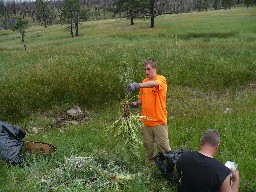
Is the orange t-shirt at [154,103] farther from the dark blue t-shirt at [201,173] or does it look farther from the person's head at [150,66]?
the dark blue t-shirt at [201,173]

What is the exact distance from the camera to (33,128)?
488 inches

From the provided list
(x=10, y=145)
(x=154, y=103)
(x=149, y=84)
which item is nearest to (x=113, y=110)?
(x=10, y=145)

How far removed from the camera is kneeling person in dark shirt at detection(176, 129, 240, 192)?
16.3ft

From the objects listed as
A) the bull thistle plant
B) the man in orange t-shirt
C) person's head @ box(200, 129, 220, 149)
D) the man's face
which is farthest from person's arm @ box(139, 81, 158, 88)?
person's head @ box(200, 129, 220, 149)

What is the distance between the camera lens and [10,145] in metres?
8.15

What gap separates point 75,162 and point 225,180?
315cm

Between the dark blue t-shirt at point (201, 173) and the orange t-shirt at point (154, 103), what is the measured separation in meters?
1.99

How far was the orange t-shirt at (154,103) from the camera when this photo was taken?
7227 mm

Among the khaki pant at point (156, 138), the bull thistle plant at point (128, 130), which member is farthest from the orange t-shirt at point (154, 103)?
the bull thistle plant at point (128, 130)

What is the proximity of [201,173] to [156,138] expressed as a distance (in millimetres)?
2500

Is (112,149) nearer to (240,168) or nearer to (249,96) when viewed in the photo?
(240,168)

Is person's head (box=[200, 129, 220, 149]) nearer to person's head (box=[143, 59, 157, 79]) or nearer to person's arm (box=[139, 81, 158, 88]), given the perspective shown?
person's arm (box=[139, 81, 158, 88])

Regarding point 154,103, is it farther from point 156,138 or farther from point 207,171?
point 207,171

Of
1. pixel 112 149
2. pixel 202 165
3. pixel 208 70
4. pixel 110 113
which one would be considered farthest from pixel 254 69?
pixel 202 165
